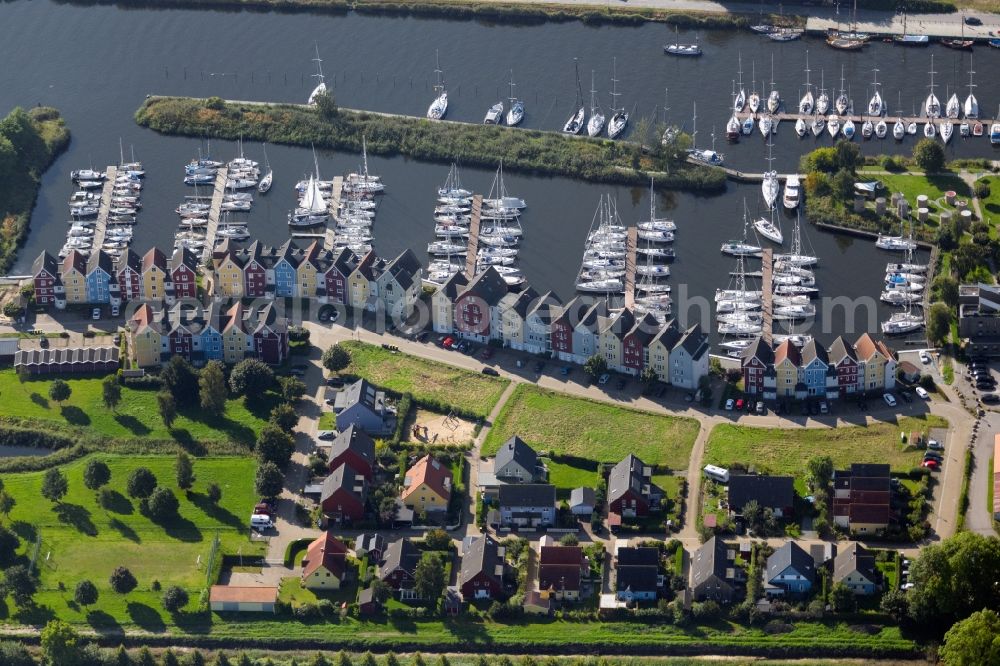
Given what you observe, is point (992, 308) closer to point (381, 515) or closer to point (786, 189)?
point (786, 189)

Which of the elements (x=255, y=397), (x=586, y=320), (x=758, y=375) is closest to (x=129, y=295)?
(x=255, y=397)

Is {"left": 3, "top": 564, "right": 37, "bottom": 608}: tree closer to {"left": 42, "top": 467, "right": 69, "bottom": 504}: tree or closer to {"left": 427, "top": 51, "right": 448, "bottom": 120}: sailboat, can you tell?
{"left": 42, "top": 467, "right": 69, "bottom": 504}: tree

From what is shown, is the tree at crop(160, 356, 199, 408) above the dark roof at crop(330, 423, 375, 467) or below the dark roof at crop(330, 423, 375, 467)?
above

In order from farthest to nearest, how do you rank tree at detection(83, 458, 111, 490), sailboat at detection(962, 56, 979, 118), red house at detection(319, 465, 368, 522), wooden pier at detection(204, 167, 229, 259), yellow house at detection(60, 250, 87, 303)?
sailboat at detection(962, 56, 979, 118) < wooden pier at detection(204, 167, 229, 259) < yellow house at detection(60, 250, 87, 303) < tree at detection(83, 458, 111, 490) < red house at detection(319, 465, 368, 522)

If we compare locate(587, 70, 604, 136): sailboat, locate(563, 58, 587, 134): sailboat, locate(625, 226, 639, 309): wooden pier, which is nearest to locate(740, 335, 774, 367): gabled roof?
locate(625, 226, 639, 309): wooden pier

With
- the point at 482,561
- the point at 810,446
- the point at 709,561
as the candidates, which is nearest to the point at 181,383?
the point at 482,561

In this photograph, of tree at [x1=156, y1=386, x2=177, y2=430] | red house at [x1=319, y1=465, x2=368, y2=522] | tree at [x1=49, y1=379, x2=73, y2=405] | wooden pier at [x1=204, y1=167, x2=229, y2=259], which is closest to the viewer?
red house at [x1=319, y1=465, x2=368, y2=522]

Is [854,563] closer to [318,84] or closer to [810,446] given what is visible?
[810,446]
